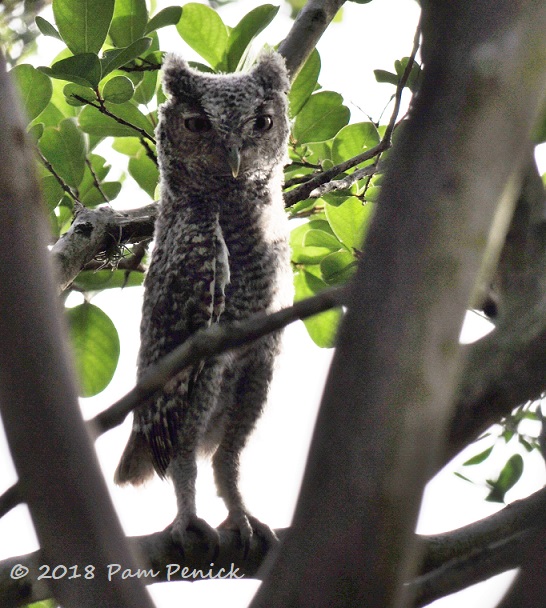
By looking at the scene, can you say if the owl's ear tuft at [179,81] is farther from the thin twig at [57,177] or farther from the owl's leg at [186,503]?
the owl's leg at [186,503]

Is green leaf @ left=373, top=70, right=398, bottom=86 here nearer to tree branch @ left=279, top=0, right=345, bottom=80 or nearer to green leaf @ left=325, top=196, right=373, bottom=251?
green leaf @ left=325, top=196, right=373, bottom=251

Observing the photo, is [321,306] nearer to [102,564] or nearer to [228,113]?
[102,564]

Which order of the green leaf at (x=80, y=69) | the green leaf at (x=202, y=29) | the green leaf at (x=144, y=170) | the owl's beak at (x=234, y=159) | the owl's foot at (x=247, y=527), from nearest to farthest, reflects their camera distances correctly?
1. the green leaf at (x=80, y=69)
2. the owl's foot at (x=247, y=527)
3. the green leaf at (x=202, y=29)
4. the owl's beak at (x=234, y=159)
5. the green leaf at (x=144, y=170)

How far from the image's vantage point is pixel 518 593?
3.21 ft

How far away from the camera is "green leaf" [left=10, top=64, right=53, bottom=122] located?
2.85 m

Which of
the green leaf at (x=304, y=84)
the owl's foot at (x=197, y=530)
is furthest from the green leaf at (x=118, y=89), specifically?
the owl's foot at (x=197, y=530)

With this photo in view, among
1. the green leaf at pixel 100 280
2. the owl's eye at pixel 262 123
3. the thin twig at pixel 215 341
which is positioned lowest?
the thin twig at pixel 215 341

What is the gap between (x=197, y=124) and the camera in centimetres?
362

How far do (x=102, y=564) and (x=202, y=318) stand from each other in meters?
2.13

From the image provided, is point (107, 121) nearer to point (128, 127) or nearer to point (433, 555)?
point (128, 127)

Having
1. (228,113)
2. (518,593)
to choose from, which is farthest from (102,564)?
(228,113)

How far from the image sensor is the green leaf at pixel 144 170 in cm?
364

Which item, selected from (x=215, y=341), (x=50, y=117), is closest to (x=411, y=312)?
(x=215, y=341)

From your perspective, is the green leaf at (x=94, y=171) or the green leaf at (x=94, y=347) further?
the green leaf at (x=94, y=171)
